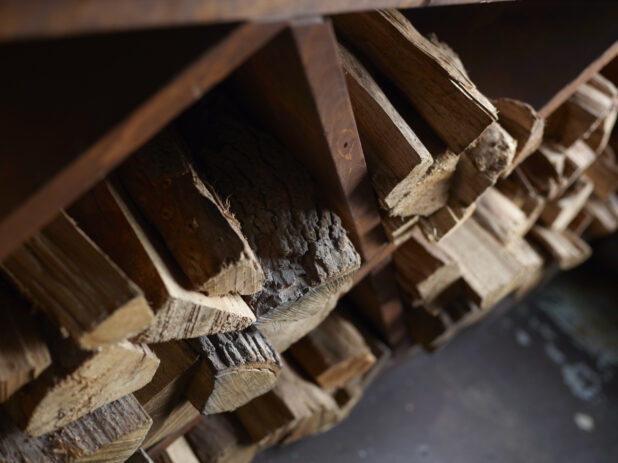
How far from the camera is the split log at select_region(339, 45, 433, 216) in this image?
1.21 meters

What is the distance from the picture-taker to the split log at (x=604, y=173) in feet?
8.56

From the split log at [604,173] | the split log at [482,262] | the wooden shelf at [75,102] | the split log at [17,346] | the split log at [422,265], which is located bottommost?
the split log at [604,173]

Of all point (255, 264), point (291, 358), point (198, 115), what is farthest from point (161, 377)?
point (291, 358)

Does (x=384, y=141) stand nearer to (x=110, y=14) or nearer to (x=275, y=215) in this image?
(x=275, y=215)

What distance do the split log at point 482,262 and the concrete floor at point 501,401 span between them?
2.57 feet

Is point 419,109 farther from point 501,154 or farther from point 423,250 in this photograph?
point 423,250

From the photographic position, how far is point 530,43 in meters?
1.81

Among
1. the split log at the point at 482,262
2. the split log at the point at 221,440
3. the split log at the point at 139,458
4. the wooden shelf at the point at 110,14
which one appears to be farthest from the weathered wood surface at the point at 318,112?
the split log at the point at 221,440

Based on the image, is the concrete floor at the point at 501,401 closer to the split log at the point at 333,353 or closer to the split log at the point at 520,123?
the split log at the point at 333,353

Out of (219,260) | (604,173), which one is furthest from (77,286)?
(604,173)

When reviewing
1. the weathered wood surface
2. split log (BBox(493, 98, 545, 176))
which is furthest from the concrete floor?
split log (BBox(493, 98, 545, 176))

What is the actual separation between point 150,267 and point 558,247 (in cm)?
205

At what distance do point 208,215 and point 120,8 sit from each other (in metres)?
0.46

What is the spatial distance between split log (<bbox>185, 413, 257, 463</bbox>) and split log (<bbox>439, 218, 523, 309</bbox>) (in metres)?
0.88
